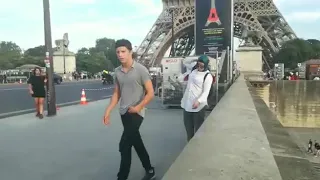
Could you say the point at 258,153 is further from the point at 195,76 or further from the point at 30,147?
the point at 30,147

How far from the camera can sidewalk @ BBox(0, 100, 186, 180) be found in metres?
5.68

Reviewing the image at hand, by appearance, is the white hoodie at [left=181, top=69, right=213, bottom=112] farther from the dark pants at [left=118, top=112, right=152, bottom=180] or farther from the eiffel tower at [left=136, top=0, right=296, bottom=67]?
the eiffel tower at [left=136, top=0, right=296, bottom=67]

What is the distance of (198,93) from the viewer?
236 inches

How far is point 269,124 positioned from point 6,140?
5.71 meters

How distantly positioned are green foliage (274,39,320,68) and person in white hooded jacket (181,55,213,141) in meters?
56.2

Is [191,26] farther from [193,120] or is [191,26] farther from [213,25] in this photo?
[193,120]

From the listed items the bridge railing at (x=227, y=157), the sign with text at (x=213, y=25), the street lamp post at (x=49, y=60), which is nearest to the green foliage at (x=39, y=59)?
the sign with text at (x=213, y=25)

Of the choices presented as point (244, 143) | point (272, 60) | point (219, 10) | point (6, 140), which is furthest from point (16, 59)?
point (244, 143)

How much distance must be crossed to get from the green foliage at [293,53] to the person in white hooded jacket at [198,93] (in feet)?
184

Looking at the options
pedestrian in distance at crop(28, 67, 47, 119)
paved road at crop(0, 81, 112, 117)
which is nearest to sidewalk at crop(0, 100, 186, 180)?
pedestrian in distance at crop(28, 67, 47, 119)

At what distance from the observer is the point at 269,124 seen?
4355 millimetres

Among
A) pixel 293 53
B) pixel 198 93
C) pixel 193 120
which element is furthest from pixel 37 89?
pixel 293 53

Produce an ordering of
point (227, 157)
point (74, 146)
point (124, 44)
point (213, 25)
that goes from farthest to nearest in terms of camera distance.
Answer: point (213, 25), point (74, 146), point (124, 44), point (227, 157)

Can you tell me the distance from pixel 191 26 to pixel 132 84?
5253cm
